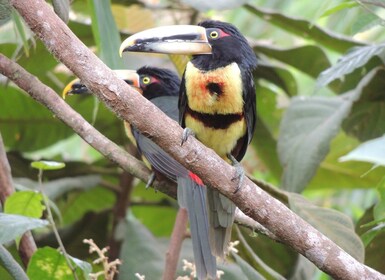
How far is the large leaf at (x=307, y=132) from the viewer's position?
2.96 metres

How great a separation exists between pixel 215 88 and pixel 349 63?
0.50 meters

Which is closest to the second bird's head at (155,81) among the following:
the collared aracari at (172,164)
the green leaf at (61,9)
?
the collared aracari at (172,164)

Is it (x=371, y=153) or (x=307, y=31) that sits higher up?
(x=307, y=31)

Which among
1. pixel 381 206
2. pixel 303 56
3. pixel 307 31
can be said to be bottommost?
pixel 381 206

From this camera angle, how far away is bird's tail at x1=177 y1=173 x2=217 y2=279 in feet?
7.97

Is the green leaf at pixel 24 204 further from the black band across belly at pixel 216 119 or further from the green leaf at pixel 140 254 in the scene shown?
the black band across belly at pixel 216 119

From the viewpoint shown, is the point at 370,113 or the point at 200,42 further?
the point at 370,113

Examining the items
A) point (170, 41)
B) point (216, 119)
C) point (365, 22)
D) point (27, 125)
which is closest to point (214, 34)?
point (170, 41)

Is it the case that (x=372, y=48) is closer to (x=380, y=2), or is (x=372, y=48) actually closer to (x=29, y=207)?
(x=380, y=2)

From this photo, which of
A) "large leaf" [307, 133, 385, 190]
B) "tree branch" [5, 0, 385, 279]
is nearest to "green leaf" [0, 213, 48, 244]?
"tree branch" [5, 0, 385, 279]

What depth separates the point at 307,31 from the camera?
11.3ft

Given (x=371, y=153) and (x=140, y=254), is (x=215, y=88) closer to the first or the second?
(x=140, y=254)

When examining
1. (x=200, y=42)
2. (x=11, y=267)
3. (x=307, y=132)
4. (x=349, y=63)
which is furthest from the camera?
(x=307, y=132)

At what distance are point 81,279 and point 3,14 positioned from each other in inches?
29.1
